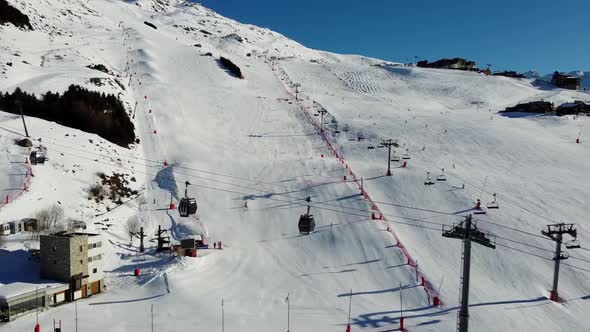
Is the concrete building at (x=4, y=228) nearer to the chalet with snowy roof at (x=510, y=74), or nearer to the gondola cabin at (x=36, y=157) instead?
the gondola cabin at (x=36, y=157)

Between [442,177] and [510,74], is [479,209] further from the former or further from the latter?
[510,74]

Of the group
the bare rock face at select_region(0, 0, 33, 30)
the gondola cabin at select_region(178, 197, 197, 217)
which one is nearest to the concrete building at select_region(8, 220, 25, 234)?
the gondola cabin at select_region(178, 197, 197, 217)

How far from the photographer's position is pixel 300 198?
41188 mm

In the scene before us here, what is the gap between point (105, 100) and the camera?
173 feet

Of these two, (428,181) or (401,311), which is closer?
(401,311)

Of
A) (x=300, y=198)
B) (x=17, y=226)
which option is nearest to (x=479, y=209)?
(x=300, y=198)

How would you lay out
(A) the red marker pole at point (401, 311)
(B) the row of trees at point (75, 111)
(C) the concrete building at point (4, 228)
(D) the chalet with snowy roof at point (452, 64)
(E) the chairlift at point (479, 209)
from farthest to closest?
(D) the chalet with snowy roof at point (452, 64) → (B) the row of trees at point (75, 111) → (E) the chairlift at point (479, 209) → (C) the concrete building at point (4, 228) → (A) the red marker pole at point (401, 311)

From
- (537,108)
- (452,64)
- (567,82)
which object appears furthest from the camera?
(452,64)

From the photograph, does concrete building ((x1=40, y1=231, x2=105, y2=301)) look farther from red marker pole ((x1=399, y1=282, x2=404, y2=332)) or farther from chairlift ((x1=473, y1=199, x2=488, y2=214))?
chairlift ((x1=473, y1=199, x2=488, y2=214))

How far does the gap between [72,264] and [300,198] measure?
61.7 feet

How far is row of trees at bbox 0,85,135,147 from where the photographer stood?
4722 centimetres

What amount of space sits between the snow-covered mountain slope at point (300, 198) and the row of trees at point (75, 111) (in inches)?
83.5

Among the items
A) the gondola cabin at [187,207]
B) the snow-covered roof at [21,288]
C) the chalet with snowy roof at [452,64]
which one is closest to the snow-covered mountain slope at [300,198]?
the snow-covered roof at [21,288]

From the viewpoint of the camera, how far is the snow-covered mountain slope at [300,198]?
2633cm
